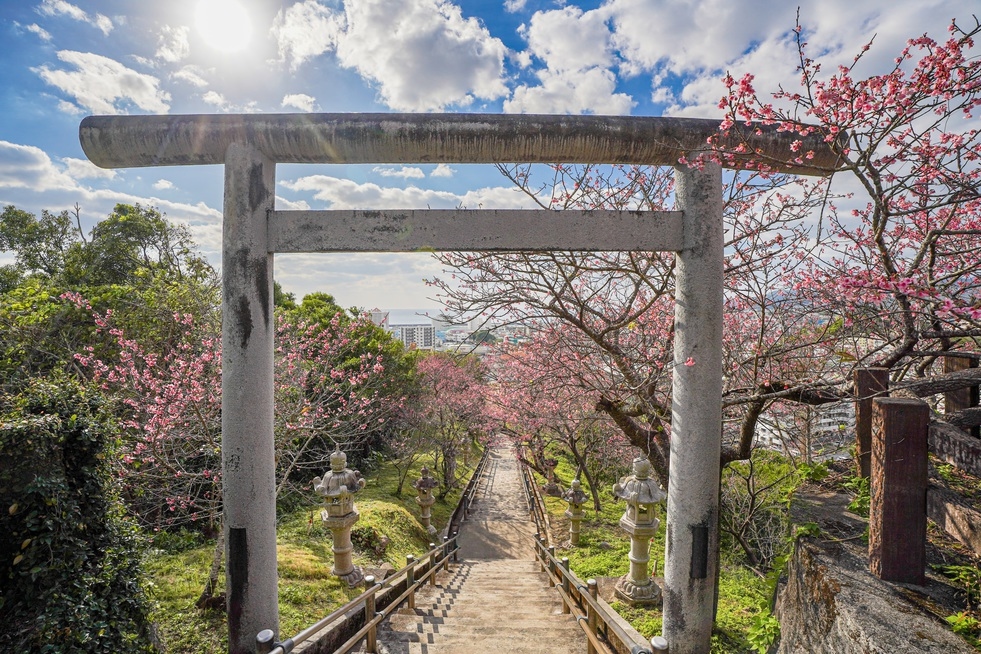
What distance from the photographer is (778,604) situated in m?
3.26

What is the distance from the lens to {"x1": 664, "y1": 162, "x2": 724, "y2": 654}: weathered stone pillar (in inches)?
132

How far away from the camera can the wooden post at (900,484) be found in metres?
2.28

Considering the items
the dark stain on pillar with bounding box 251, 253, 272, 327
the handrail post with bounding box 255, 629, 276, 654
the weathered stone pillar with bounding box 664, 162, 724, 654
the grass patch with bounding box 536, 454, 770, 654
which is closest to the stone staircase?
the grass patch with bounding box 536, 454, 770, 654

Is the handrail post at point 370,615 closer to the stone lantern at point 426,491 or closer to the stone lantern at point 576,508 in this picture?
the stone lantern at point 576,508

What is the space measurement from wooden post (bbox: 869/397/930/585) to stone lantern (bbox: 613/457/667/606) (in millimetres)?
2644

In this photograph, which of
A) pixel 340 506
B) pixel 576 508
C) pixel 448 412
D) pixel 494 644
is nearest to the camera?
pixel 494 644

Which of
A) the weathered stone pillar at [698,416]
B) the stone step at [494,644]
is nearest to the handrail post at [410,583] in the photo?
the stone step at [494,644]

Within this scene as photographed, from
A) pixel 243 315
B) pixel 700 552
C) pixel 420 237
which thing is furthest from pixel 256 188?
pixel 700 552

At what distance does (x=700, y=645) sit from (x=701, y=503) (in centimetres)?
118

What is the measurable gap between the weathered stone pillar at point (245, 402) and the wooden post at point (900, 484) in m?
4.33

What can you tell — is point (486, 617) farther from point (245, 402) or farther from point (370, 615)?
point (245, 402)

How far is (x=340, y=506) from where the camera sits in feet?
19.2

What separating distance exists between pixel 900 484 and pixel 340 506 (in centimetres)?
603

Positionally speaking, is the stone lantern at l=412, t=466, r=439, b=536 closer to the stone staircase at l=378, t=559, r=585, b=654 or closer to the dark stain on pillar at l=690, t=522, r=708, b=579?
the stone staircase at l=378, t=559, r=585, b=654
